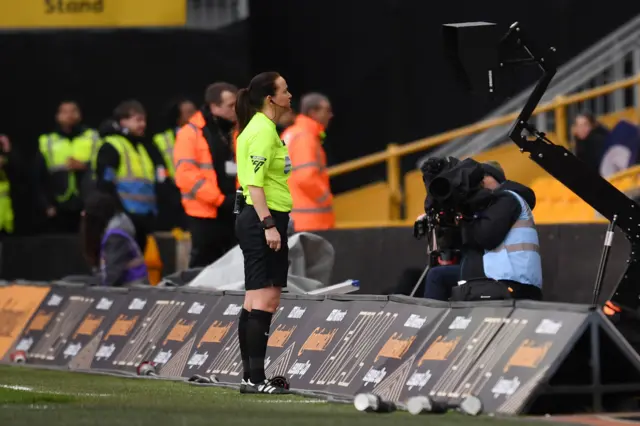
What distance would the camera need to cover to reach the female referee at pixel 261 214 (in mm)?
11070

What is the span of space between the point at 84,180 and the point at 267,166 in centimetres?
839

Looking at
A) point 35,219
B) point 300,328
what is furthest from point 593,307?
point 35,219

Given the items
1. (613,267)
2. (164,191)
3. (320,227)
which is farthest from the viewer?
(164,191)

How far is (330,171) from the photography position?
19328mm

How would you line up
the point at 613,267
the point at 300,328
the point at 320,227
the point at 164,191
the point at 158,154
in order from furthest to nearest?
the point at 164,191 < the point at 158,154 < the point at 320,227 < the point at 613,267 < the point at 300,328

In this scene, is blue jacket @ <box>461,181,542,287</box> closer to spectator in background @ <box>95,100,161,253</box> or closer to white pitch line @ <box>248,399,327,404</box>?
white pitch line @ <box>248,399,327,404</box>

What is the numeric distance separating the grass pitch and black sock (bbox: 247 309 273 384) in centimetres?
20

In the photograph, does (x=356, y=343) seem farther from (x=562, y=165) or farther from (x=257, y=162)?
(x=562, y=165)

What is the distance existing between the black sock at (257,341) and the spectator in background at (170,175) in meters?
6.43

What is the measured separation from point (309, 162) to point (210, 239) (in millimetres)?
1602

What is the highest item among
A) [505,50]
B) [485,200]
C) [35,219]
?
[505,50]

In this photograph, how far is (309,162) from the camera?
16.1 meters

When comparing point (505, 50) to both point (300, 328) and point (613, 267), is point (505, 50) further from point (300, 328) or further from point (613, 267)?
point (613, 267)

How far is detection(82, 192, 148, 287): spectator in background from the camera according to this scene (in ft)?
48.6
